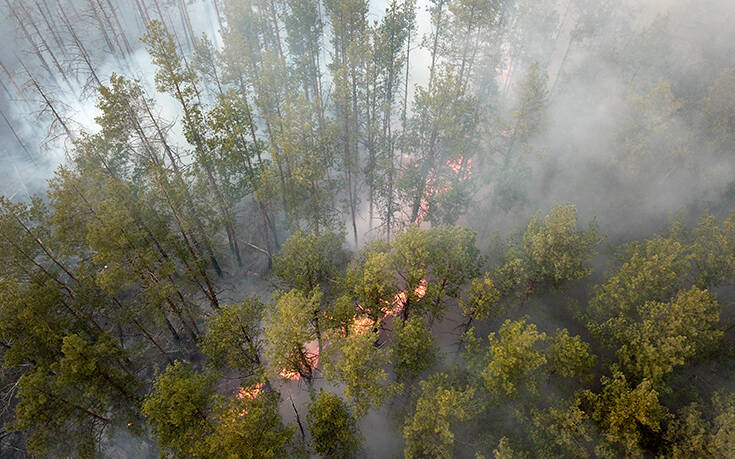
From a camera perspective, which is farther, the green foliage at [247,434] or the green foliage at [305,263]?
the green foliage at [305,263]

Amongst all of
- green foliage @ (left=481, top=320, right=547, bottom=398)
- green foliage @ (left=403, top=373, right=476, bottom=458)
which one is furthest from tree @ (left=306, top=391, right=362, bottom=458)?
green foliage @ (left=481, top=320, right=547, bottom=398)

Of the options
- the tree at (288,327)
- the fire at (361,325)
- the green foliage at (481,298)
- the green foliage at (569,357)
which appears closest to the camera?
the green foliage at (569,357)

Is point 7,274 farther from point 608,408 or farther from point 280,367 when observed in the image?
point 608,408

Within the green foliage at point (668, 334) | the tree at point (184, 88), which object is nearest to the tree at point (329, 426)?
the green foliage at point (668, 334)

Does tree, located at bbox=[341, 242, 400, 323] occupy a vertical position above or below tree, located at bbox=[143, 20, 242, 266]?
below

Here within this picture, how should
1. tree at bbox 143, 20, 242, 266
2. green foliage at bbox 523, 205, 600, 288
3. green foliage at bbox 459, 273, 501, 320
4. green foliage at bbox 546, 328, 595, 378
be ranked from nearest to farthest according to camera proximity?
1. green foliage at bbox 546, 328, 595, 378
2. tree at bbox 143, 20, 242, 266
3. green foliage at bbox 459, 273, 501, 320
4. green foliage at bbox 523, 205, 600, 288

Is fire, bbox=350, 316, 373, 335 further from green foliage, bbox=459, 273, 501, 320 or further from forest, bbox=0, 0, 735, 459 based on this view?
green foliage, bbox=459, 273, 501, 320

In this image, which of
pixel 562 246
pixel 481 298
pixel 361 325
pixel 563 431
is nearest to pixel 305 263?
pixel 361 325

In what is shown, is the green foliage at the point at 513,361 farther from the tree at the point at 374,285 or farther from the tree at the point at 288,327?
the tree at the point at 288,327

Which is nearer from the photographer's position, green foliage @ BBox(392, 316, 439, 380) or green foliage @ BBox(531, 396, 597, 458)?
green foliage @ BBox(531, 396, 597, 458)
